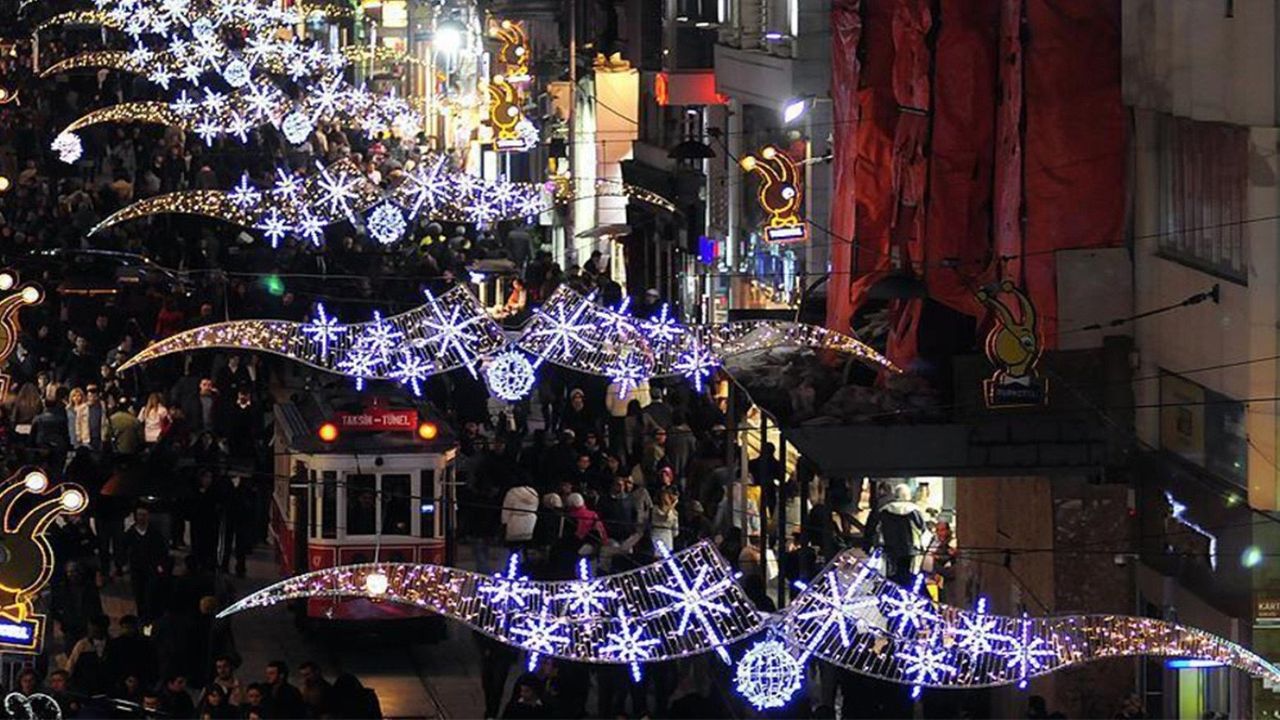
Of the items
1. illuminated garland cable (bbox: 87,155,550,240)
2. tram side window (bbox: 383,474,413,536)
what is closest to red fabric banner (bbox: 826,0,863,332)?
tram side window (bbox: 383,474,413,536)

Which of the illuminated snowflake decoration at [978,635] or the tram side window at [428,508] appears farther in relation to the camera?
the tram side window at [428,508]

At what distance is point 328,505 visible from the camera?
34531 millimetres

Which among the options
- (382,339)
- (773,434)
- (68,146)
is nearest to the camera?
(382,339)

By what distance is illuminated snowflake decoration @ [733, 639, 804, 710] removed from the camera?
27484 millimetres

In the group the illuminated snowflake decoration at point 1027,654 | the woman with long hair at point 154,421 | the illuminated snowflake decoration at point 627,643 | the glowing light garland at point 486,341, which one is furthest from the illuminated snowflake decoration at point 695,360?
the illuminated snowflake decoration at point 1027,654

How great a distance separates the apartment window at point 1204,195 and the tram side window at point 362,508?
773cm

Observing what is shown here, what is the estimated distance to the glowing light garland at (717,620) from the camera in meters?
26.3

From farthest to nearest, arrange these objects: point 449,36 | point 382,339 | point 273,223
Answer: point 449,36, point 273,223, point 382,339

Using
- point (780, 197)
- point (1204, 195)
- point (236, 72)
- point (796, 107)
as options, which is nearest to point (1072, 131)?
point (1204, 195)

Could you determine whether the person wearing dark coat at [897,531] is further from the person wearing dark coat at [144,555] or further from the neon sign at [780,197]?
the neon sign at [780,197]

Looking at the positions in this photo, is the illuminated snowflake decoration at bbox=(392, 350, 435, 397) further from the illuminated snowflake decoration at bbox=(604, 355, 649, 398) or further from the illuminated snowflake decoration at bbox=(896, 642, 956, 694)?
the illuminated snowflake decoration at bbox=(896, 642, 956, 694)

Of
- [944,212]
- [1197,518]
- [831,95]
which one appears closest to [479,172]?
[831,95]

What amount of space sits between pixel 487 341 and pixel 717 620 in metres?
10.3

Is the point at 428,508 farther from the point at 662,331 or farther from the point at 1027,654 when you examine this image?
the point at 1027,654
